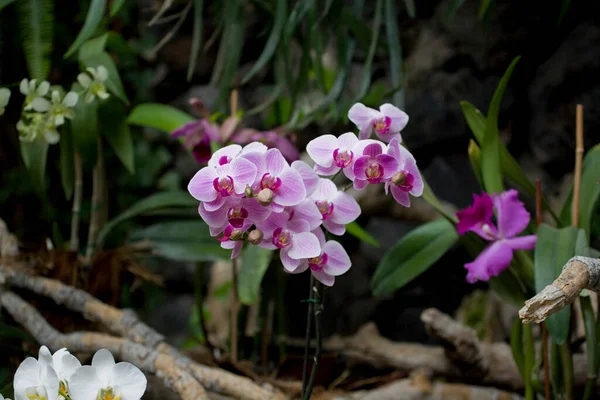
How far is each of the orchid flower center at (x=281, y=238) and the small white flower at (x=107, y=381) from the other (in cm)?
20

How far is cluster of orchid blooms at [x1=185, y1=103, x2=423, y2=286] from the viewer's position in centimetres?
62

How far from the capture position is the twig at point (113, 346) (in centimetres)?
92

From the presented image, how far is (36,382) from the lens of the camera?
0.66 metres

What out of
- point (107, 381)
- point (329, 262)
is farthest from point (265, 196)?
point (107, 381)

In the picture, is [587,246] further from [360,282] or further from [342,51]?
[360,282]

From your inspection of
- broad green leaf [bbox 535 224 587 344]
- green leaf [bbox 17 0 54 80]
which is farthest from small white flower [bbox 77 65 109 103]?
broad green leaf [bbox 535 224 587 344]

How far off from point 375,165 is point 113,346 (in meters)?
0.66

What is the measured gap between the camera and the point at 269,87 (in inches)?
88.8

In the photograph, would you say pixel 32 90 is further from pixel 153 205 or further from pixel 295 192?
pixel 295 192

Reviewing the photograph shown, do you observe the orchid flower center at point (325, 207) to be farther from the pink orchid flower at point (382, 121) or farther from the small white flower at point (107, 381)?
the small white flower at point (107, 381)

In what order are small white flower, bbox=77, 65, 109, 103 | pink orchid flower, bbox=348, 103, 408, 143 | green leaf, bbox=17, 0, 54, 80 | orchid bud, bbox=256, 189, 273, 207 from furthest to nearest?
green leaf, bbox=17, 0, 54, 80
small white flower, bbox=77, 65, 109, 103
pink orchid flower, bbox=348, 103, 408, 143
orchid bud, bbox=256, 189, 273, 207

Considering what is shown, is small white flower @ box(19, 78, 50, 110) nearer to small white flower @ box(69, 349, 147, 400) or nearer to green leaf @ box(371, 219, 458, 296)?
small white flower @ box(69, 349, 147, 400)

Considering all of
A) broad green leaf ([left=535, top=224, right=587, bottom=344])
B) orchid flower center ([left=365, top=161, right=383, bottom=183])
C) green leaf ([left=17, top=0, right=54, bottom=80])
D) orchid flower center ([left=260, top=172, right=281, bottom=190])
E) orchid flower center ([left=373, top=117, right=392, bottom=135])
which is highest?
green leaf ([left=17, top=0, right=54, bottom=80])

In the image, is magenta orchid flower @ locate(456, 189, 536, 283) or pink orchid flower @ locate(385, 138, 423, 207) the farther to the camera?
magenta orchid flower @ locate(456, 189, 536, 283)
